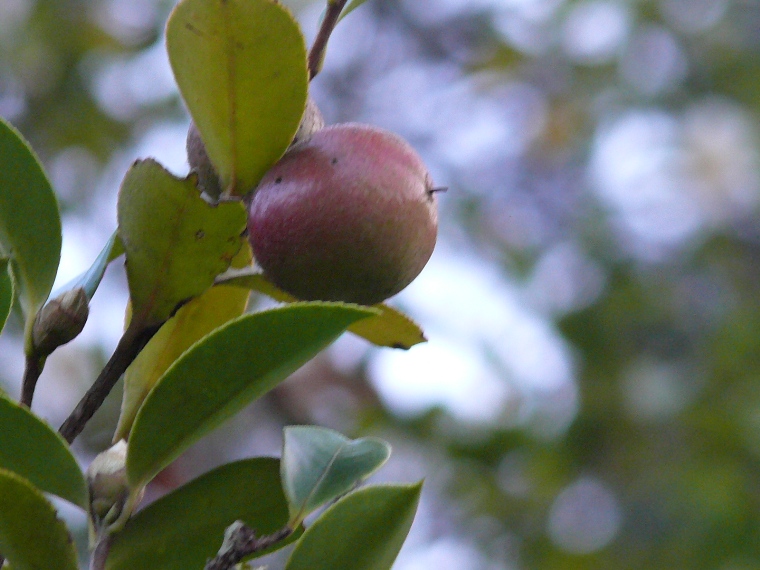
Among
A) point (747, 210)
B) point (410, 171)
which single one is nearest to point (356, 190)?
point (410, 171)

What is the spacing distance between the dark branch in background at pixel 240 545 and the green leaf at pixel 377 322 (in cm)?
20

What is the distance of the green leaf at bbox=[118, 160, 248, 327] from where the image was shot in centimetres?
67

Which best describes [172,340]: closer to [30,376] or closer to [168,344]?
[168,344]

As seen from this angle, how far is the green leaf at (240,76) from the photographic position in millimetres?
673

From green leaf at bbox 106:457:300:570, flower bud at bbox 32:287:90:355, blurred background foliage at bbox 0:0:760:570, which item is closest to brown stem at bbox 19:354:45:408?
flower bud at bbox 32:287:90:355

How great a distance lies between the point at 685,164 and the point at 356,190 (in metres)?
3.84

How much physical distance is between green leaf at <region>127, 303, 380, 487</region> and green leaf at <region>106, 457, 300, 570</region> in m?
0.04

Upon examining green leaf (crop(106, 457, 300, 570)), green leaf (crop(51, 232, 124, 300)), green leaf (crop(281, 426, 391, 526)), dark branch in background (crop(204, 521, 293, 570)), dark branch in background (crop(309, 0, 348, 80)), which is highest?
dark branch in background (crop(309, 0, 348, 80))

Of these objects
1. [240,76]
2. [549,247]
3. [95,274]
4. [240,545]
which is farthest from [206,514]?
[549,247]

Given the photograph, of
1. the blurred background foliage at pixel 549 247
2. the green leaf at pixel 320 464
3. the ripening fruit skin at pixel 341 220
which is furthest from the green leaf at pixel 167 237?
the blurred background foliage at pixel 549 247

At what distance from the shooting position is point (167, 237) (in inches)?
26.7

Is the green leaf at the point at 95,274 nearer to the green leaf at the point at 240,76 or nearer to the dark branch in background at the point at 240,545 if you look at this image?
the green leaf at the point at 240,76

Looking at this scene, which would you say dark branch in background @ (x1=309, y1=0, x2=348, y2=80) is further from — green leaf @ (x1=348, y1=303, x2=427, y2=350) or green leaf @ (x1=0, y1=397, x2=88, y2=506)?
green leaf @ (x1=0, y1=397, x2=88, y2=506)

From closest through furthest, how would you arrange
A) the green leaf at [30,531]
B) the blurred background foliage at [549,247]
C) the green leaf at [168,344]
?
the green leaf at [30,531], the green leaf at [168,344], the blurred background foliage at [549,247]
